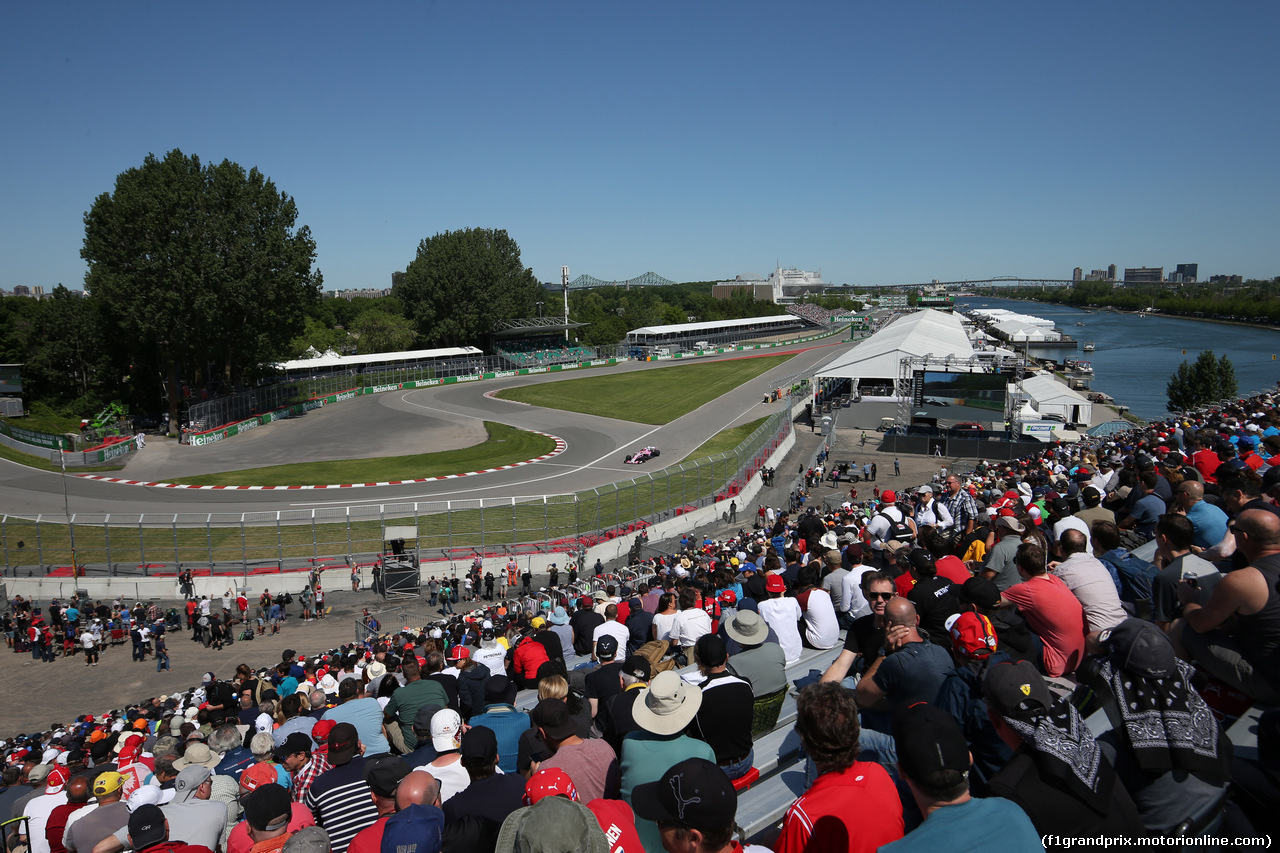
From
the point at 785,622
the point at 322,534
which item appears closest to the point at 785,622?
the point at 785,622

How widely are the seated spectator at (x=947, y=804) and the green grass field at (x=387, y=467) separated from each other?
36.1 m

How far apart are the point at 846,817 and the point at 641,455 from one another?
37082 mm

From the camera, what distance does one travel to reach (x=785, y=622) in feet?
23.5

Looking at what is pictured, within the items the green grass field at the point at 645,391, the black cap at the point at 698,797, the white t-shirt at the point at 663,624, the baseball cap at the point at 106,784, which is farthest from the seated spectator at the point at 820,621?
the green grass field at the point at 645,391

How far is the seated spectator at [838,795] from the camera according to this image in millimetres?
3189

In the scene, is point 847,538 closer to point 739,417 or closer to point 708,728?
point 708,728

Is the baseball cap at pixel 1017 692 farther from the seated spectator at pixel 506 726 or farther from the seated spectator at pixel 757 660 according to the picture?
the seated spectator at pixel 506 726

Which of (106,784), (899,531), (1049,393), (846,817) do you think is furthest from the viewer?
(1049,393)

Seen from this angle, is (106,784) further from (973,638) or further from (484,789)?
(973,638)

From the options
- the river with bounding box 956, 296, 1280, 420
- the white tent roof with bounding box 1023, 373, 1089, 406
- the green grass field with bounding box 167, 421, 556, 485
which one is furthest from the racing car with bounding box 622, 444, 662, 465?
the river with bounding box 956, 296, 1280, 420

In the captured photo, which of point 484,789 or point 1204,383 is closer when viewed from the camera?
point 484,789

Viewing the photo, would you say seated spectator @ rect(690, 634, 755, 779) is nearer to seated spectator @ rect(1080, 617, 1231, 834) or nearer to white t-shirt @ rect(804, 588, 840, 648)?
seated spectator @ rect(1080, 617, 1231, 834)

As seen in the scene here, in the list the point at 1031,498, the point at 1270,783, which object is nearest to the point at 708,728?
the point at 1270,783

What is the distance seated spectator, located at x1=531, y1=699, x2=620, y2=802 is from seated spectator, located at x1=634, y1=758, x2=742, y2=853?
1.39 metres
